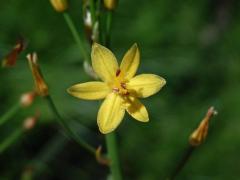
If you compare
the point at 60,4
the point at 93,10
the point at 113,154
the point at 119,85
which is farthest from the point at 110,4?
the point at 113,154

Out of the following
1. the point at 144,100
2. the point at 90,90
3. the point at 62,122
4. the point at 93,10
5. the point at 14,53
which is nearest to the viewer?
the point at 90,90

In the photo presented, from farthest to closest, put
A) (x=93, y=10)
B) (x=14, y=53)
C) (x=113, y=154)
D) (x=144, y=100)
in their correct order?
1. (x=144, y=100)
2. (x=14, y=53)
3. (x=113, y=154)
4. (x=93, y=10)

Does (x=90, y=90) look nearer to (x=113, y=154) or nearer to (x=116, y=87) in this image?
(x=116, y=87)

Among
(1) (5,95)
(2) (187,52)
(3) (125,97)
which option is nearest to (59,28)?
(1) (5,95)

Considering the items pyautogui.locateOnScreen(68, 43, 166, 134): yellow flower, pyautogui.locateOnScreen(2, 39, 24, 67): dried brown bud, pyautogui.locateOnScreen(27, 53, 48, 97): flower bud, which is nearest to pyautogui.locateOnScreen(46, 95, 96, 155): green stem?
pyautogui.locateOnScreen(27, 53, 48, 97): flower bud

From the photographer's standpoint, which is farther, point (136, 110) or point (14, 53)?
point (14, 53)

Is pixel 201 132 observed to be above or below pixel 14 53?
below

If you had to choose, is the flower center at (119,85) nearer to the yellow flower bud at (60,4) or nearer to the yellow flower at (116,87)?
the yellow flower at (116,87)

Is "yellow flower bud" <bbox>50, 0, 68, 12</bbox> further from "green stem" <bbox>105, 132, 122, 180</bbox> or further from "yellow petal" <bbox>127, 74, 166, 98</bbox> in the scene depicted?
"green stem" <bbox>105, 132, 122, 180</bbox>
